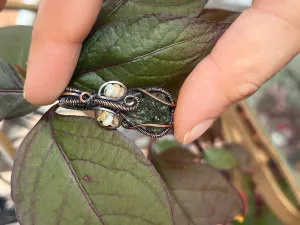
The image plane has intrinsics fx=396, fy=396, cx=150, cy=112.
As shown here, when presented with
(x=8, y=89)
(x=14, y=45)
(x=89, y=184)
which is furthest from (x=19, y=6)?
(x=89, y=184)

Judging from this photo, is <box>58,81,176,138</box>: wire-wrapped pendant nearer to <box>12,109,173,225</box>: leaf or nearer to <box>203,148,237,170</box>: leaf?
<box>12,109,173,225</box>: leaf

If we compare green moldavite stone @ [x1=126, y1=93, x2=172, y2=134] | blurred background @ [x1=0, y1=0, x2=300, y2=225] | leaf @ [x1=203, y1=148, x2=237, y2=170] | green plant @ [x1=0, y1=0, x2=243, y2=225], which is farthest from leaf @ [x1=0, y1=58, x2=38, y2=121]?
leaf @ [x1=203, y1=148, x2=237, y2=170]

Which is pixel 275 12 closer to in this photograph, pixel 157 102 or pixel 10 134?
pixel 157 102

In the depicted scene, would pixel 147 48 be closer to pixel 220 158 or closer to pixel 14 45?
pixel 14 45

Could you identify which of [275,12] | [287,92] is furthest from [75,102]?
[287,92]

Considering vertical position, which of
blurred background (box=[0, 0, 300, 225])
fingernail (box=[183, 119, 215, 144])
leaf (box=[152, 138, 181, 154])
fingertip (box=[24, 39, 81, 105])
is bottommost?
blurred background (box=[0, 0, 300, 225])

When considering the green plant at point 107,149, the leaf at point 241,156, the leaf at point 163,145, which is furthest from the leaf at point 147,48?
the leaf at point 241,156
